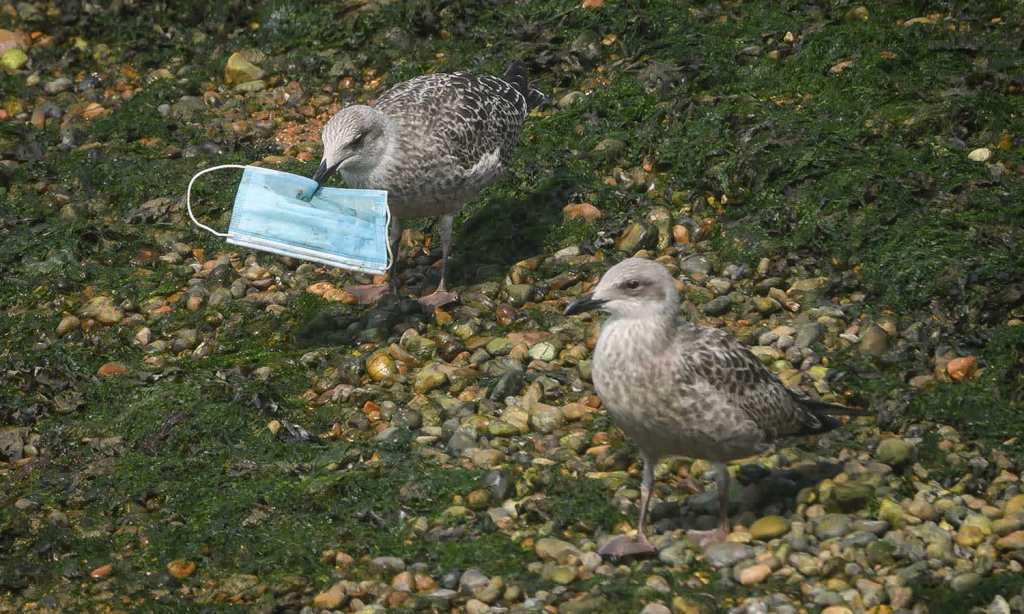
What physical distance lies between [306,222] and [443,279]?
4.36ft

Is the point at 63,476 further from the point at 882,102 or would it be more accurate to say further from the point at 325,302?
the point at 882,102

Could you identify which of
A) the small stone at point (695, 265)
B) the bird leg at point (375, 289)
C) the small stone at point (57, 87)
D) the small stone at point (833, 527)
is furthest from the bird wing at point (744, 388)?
the small stone at point (57, 87)

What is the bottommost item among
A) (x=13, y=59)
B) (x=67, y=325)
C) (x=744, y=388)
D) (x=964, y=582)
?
(x=13, y=59)

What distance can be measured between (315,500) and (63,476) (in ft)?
4.87

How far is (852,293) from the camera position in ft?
28.5

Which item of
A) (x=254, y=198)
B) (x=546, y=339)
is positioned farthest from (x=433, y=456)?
(x=254, y=198)

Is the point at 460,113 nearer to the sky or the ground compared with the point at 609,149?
nearer to the sky

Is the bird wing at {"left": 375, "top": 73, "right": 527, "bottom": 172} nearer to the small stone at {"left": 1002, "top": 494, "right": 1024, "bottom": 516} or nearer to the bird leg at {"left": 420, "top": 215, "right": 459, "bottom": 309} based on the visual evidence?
the bird leg at {"left": 420, "top": 215, "right": 459, "bottom": 309}

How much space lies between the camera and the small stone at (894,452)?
23.2 feet

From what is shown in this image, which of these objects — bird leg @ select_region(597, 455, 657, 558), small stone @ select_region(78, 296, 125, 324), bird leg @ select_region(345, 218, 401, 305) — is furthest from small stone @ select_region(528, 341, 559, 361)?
small stone @ select_region(78, 296, 125, 324)

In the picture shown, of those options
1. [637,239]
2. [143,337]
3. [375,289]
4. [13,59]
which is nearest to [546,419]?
[637,239]

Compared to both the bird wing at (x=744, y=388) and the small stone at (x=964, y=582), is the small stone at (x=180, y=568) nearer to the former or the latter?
the bird wing at (x=744, y=388)

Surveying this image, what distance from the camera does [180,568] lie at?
6773mm

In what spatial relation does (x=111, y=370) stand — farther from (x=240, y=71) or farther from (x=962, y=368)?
(x=962, y=368)
